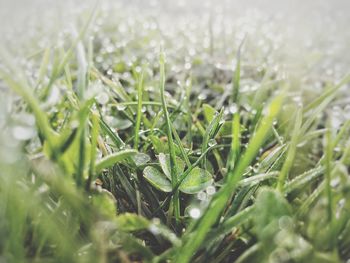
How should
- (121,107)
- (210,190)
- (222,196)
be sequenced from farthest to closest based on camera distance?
(121,107) → (210,190) → (222,196)

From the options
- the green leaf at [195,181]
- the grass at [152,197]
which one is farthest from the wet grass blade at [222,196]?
the green leaf at [195,181]

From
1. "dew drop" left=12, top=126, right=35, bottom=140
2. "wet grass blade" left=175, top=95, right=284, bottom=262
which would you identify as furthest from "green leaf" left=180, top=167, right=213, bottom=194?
"dew drop" left=12, top=126, right=35, bottom=140

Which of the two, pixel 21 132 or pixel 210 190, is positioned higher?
pixel 21 132

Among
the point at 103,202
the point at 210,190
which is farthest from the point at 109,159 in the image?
the point at 210,190

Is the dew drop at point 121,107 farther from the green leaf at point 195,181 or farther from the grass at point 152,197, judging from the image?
the green leaf at point 195,181

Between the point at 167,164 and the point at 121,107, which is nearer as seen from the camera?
the point at 167,164

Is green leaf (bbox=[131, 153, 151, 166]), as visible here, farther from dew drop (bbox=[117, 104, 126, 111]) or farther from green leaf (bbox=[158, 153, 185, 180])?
dew drop (bbox=[117, 104, 126, 111])

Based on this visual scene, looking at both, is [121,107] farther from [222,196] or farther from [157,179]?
[222,196]

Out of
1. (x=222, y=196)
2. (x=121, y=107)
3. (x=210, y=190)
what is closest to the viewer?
(x=222, y=196)
